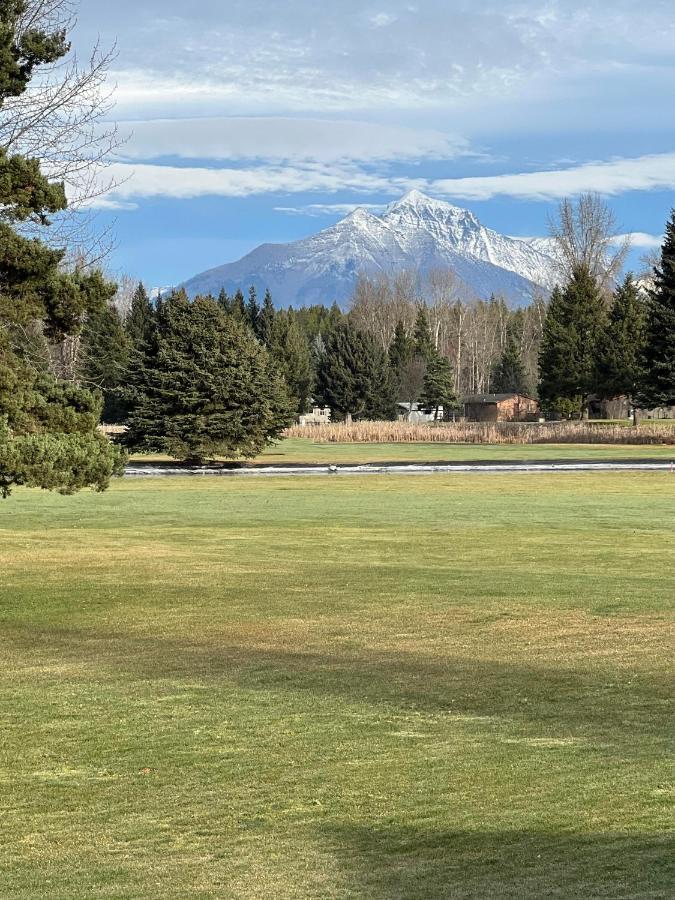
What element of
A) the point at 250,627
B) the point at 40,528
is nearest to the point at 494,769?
the point at 250,627

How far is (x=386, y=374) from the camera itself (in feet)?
346

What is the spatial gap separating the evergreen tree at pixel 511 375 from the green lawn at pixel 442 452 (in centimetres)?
6294

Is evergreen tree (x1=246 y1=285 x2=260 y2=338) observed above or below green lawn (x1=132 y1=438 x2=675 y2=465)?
above

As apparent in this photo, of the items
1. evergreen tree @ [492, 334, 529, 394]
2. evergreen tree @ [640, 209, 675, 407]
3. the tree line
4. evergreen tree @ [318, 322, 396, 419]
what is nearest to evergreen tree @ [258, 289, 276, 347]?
the tree line

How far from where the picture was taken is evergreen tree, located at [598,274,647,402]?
85.9m

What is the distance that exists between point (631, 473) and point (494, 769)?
1514 inches

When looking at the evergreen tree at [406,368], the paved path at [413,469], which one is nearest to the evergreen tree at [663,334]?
the paved path at [413,469]

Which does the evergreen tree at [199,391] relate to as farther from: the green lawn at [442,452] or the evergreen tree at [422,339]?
the evergreen tree at [422,339]

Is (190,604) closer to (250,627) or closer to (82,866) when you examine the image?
(250,627)

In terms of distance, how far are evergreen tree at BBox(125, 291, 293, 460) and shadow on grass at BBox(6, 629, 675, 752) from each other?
37.9 m

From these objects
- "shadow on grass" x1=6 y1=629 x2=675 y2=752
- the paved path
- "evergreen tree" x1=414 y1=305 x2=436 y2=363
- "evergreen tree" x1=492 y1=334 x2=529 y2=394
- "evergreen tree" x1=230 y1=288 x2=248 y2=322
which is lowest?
"shadow on grass" x1=6 y1=629 x2=675 y2=752

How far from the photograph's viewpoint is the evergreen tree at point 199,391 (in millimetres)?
52125

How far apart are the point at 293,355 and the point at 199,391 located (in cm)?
5974

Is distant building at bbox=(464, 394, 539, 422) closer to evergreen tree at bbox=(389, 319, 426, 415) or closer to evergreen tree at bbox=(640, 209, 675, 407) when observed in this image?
evergreen tree at bbox=(389, 319, 426, 415)
